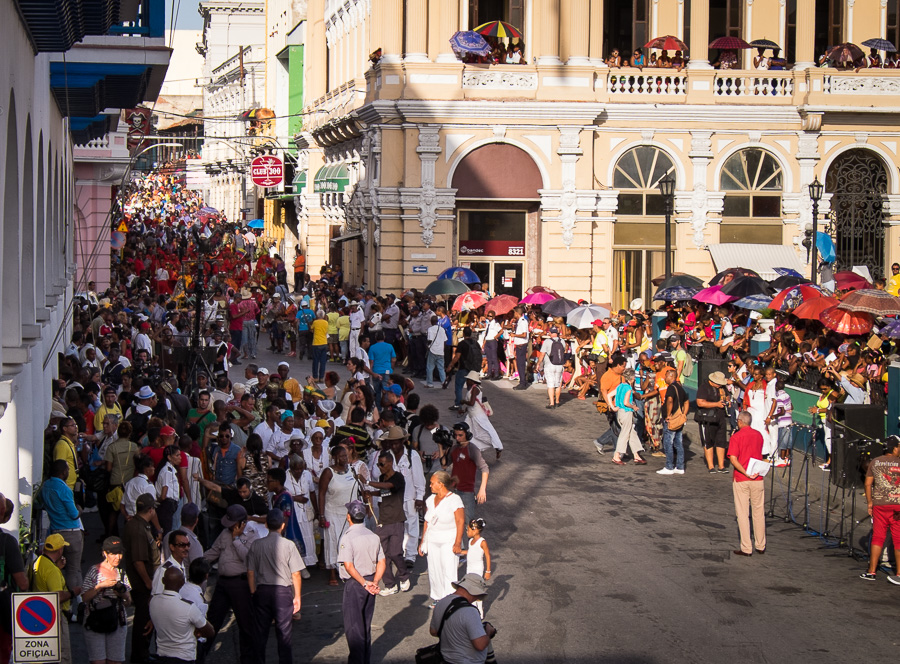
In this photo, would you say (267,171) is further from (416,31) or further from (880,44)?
(880,44)

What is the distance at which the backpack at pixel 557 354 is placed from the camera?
23.1 meters

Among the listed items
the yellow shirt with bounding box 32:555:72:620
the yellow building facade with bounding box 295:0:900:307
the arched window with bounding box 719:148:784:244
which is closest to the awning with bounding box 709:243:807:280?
the yellow building facade with bounding box 295:0:900:307

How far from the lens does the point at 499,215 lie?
34844 millimetres

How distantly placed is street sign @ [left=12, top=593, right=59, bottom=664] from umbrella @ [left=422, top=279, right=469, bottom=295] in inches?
889

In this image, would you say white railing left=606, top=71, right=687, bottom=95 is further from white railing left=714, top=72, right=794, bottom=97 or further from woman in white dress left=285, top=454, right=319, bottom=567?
woman in white dress left=285, top=454, right=319, bottom=567

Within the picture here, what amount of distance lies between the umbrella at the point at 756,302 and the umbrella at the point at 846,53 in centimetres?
1248

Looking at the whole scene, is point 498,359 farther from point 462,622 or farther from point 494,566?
point 462,622

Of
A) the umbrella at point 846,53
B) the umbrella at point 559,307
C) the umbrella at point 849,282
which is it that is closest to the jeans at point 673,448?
the umbrella at point 559,307

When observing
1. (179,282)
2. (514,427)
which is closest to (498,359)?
(514,427)

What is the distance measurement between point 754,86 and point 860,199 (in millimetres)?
4666

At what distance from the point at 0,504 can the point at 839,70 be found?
99.5ft

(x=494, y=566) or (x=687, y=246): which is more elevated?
(x=687, y=246)

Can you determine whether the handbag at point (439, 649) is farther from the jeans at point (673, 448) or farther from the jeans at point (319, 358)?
the jeans at point (319, 358)

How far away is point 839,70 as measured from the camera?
34125 mm
